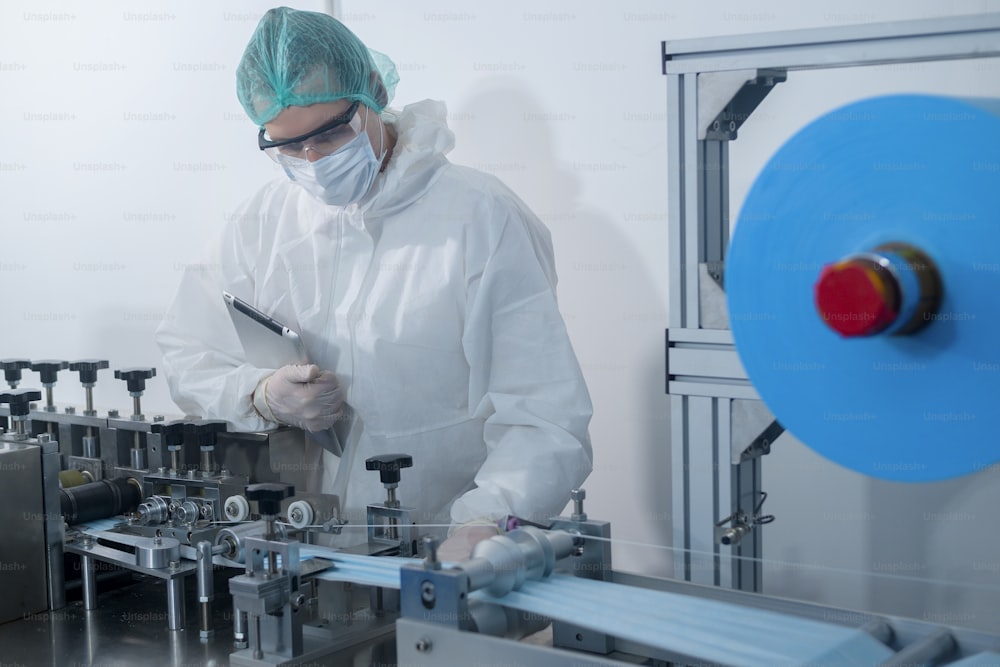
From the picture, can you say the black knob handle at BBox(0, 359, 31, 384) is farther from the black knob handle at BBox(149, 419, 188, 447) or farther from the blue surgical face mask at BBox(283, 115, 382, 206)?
the blue surgical face mask at BBox(283, 115, 382, 206)

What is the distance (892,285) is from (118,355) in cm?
256

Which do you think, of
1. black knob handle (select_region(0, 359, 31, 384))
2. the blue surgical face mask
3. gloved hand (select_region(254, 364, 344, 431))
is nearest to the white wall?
gloved hand (select_region(254, 364, 344, 431))

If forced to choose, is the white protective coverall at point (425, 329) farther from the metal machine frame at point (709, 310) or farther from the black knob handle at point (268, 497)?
the black knob handle at point (268, 497)

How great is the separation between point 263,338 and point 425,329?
0.85 ft

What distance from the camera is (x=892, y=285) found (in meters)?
Result: 0.66

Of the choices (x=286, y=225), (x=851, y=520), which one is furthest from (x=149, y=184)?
(x=851, y=520)

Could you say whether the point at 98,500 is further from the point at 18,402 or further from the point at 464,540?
the point at 464,540

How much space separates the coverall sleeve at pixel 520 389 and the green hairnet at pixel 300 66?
1.04 ft

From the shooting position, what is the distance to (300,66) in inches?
61.2

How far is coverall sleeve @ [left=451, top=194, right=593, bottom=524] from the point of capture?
57.1 inches

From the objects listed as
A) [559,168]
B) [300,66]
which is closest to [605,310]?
[559,168]

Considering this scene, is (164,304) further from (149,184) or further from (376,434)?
(376,434)

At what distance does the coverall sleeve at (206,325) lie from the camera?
1763 mm

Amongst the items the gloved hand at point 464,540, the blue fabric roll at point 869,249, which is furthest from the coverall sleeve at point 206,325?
the blue fabric roll at point 869,249
